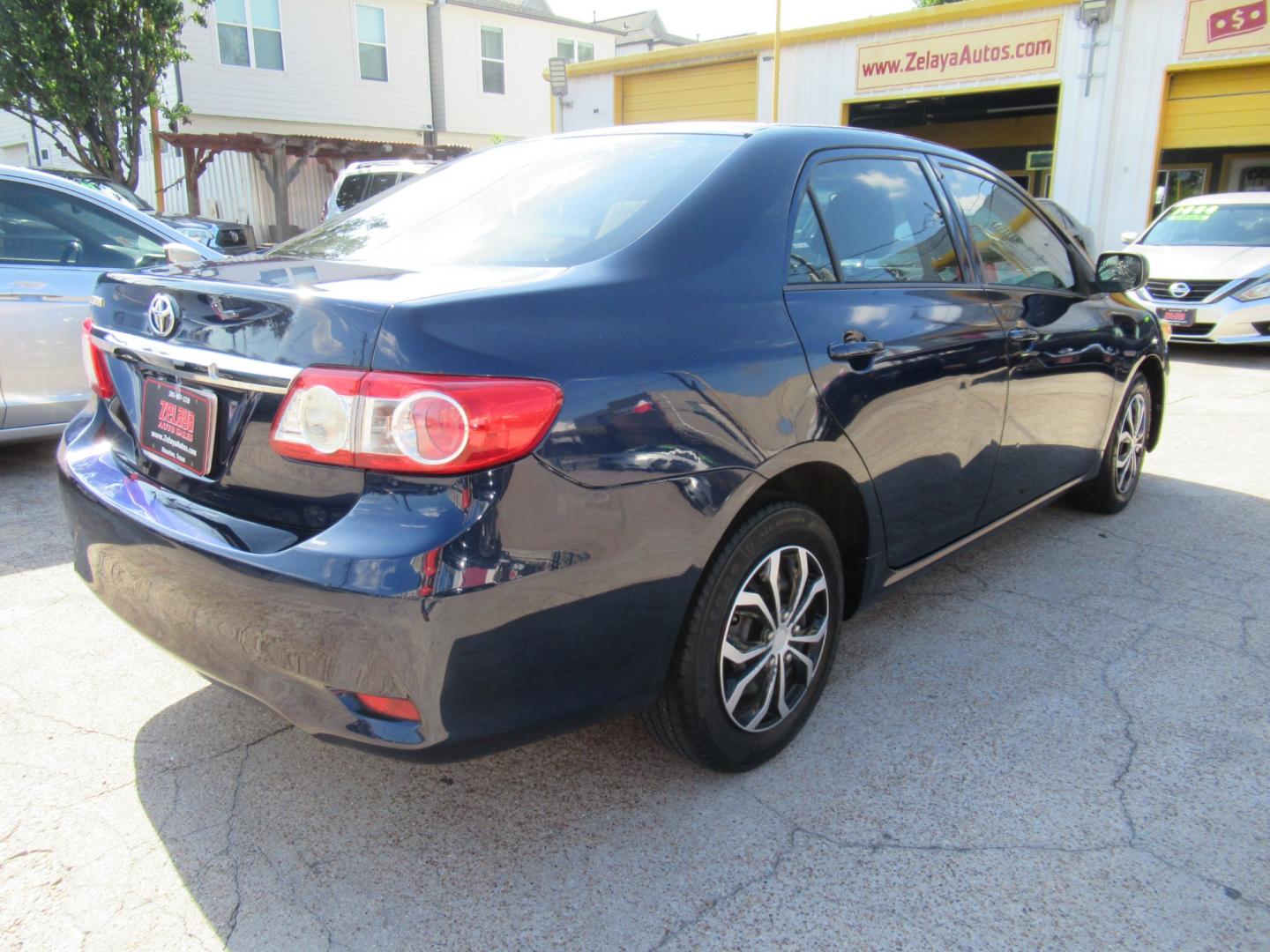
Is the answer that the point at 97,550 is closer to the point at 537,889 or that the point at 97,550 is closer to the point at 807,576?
the point at 537,889

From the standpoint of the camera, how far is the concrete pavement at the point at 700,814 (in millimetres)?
2064

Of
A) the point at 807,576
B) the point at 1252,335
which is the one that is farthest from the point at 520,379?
the point at 1252,335

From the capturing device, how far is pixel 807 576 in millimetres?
2637

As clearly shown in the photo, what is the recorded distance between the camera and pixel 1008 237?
3.68 metres

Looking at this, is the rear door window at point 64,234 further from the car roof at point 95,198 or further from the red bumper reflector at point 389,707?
the red bumper reflector at point 389,707

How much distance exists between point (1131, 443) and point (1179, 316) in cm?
640

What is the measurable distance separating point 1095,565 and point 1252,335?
723cm

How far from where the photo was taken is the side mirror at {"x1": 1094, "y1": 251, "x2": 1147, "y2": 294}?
4191mm

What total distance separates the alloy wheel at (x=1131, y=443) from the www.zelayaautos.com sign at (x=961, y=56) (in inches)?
492

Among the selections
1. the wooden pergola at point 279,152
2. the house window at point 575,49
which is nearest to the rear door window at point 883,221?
the wooden pergola at point 279,152

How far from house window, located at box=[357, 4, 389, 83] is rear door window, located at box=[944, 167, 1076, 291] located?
23.3m

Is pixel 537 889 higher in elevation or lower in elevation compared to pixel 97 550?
lower

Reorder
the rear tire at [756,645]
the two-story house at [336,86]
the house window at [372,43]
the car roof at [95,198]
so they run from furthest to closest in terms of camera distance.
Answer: the house window at [372,43]
the two-story house at [336,86]
the car roof at [95,198]
the rear tire at [756,645]

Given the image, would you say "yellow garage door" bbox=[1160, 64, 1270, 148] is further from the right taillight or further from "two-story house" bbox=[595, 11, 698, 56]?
"two-story house" bbox=[595, 11, 698, 56]
